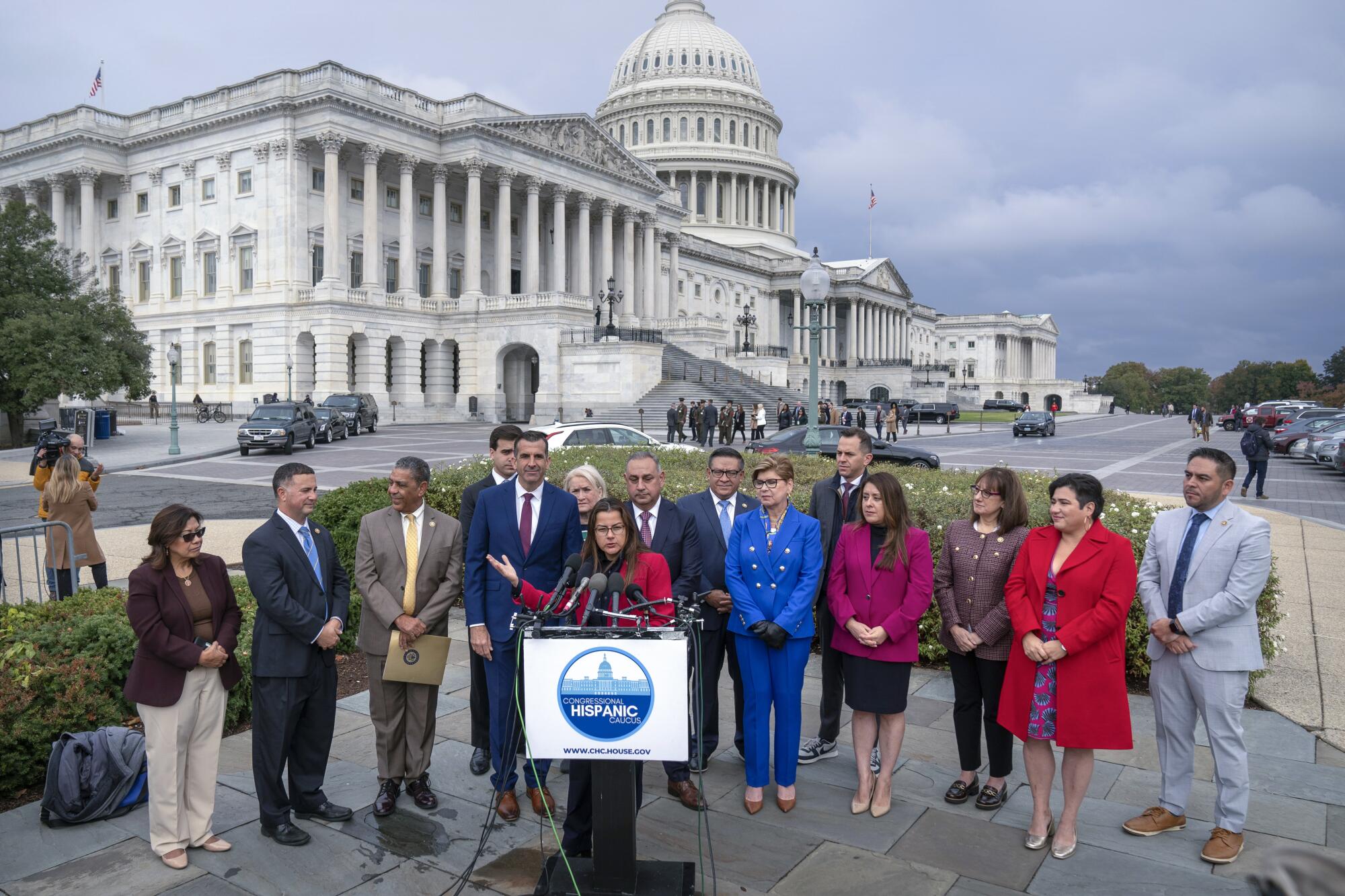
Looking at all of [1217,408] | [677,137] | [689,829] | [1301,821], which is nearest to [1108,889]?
[1301,821]

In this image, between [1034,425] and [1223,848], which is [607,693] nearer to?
[1223,848]

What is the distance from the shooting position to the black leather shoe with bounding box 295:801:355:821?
19.2ft

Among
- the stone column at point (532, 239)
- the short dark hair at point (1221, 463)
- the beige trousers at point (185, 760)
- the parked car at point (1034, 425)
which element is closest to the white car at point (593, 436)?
the beige trousers at point (185, 760)

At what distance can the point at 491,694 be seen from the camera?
6152 mm

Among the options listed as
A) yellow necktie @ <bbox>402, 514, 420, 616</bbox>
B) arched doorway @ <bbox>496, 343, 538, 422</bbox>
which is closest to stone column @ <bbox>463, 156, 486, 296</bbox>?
arched doorway @ <bbox>496, 343, 538, 422</bbox>

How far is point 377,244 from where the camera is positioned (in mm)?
55781

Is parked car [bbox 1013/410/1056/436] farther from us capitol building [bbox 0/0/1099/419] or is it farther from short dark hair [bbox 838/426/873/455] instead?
short dark hair [bbox 838/426/873/455]

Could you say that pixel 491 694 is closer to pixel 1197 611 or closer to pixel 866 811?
pixel 866 811

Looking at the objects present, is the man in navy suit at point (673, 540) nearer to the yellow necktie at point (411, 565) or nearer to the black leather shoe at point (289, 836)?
the yellow necktie at point (411, 565)

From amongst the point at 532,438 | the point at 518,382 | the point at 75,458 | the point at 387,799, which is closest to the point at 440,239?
the point at 518,382

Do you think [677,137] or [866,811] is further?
[677,137]

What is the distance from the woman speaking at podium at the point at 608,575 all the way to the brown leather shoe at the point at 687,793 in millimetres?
689

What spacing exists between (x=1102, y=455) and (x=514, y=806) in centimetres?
3776

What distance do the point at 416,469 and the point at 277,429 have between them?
3027 centimetres
